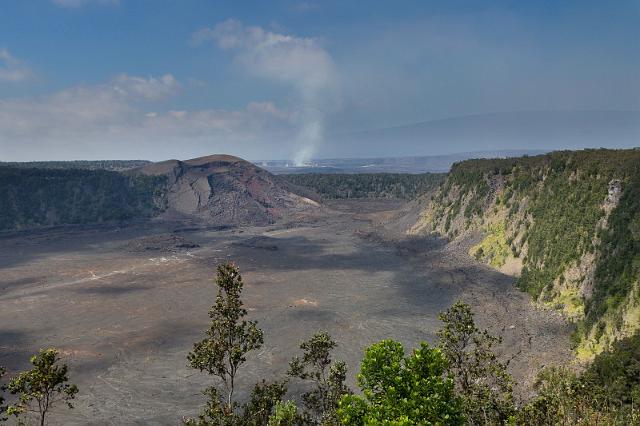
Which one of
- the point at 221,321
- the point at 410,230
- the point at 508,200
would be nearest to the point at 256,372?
the point at 221,321

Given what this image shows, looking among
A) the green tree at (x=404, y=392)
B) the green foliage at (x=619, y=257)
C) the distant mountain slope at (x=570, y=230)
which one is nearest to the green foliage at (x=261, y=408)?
the green tree at (x=404, y=392)

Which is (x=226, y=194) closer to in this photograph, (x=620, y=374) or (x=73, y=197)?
(x=73, y=197)

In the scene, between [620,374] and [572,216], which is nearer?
[620,374]

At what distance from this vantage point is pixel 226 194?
161 m

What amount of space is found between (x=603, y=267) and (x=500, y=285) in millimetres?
16791

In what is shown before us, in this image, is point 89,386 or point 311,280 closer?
point 89,386

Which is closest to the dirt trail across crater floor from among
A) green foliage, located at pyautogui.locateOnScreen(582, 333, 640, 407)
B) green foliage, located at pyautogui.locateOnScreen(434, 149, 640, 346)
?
green foliage, located at pyautogui.locateOnScreen(434, 149, 640, 346)

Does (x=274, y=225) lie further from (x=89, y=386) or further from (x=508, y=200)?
(x=89, y=386)

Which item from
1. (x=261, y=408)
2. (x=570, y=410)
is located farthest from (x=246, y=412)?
(x=570, y=410)

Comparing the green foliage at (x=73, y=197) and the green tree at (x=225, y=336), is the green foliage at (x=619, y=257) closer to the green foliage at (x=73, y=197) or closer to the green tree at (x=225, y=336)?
the green tree at (x=225, y=336)

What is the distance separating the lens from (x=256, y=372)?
1670 inches

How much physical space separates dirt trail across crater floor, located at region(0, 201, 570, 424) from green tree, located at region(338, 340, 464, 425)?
23302 millimetres

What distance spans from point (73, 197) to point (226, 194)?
49.2m

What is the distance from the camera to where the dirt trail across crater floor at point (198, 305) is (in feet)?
136
